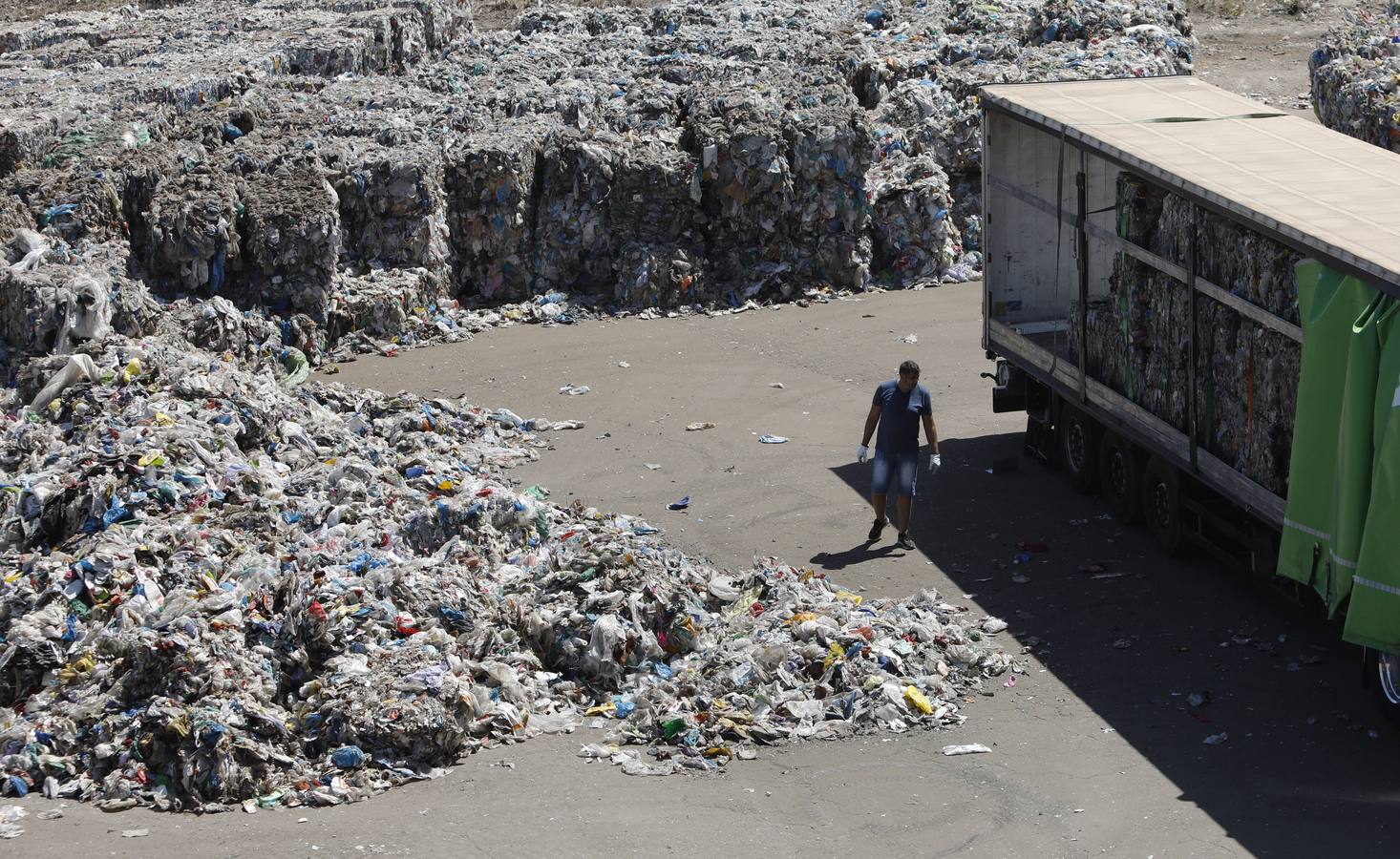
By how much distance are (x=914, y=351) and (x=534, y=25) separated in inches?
543

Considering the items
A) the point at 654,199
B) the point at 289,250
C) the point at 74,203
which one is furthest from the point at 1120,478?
the point at 74,203

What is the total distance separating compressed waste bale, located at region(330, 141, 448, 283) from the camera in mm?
18797

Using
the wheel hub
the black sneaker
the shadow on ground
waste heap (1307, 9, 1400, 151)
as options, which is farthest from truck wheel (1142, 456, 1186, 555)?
waste heap (1307, 9, 1400, 151)

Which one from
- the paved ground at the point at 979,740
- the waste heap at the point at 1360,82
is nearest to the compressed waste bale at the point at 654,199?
the paved ground at the point at 979,740

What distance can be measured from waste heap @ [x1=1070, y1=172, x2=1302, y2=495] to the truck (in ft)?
0.05

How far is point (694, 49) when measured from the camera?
2422 cm

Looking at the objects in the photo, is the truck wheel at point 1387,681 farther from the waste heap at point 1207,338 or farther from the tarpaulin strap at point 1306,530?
the waste heap at point 1207,338

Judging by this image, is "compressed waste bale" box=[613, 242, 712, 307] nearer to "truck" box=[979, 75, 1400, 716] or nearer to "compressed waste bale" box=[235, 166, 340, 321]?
"compressed waste bale" box=[235, 166, 340, 321]

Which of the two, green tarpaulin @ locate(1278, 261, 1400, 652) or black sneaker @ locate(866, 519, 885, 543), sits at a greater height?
green tarpaulin @ locate(1278, 261, 1400, 652)

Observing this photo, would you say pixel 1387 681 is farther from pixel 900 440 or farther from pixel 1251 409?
pixel 900 440

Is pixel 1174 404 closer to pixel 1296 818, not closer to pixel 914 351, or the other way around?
pixel 1296 818

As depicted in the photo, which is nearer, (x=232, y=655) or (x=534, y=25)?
(x=232, y=655)

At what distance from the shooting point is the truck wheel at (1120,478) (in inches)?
485

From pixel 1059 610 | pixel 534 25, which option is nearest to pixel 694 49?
pixel 534 25
